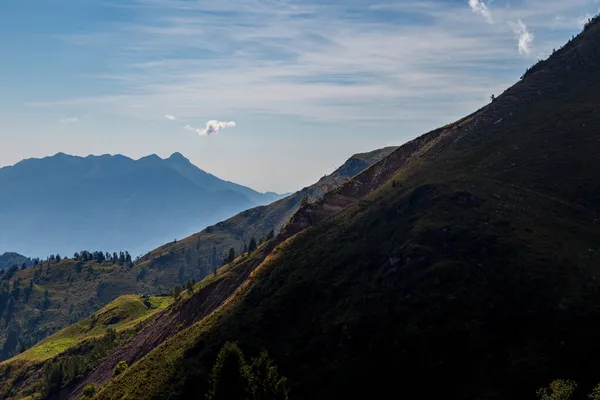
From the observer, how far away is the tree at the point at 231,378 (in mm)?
83250

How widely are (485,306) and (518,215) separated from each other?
3288cm

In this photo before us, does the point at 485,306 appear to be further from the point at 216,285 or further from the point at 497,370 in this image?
the point at 216,285

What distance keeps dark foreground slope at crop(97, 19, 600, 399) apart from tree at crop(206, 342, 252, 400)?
34.3 feet

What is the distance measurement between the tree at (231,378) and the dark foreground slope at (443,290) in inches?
411

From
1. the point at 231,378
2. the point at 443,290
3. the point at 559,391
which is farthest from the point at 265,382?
the point at 559,391

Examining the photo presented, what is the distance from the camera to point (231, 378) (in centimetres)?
8444

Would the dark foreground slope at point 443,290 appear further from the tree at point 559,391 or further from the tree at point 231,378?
the tree at point 231,378

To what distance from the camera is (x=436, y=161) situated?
499 feet

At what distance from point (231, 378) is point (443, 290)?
4495 centimetres

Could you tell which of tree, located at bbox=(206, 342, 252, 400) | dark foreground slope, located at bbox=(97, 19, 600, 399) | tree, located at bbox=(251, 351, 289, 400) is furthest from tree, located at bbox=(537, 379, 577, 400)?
tree, located at bbox=(206, 342, 252, 400)

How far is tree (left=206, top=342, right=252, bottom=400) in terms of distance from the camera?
8325 centimetres

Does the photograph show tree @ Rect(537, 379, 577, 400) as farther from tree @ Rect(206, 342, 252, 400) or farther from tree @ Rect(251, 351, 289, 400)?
tree @ Rect(206, 342, 252, 400)

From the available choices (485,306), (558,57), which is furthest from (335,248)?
(558,57)

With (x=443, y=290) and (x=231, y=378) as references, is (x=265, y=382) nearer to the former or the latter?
(x=231, y=378)
